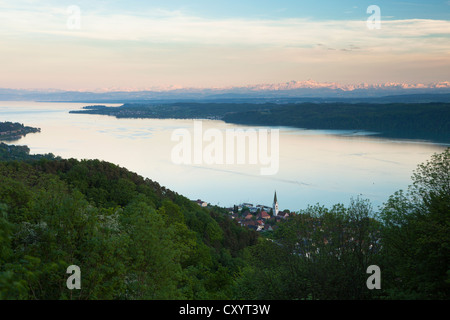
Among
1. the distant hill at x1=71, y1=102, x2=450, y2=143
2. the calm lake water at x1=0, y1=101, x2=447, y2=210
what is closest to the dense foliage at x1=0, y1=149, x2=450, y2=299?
the calm lake water at x1=0, y1=101, x2=447, y2=210

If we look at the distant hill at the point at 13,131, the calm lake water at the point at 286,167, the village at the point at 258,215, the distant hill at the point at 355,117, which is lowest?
the village at the point at 258,215

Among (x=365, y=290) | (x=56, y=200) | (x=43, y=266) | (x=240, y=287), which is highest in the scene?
(x=56, y=200)

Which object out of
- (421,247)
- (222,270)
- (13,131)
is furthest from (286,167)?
(13,131)

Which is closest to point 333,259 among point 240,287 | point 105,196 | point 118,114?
point 240,287

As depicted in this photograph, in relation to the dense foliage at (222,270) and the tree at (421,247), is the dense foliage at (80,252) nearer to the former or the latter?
the dense foliage at (222,270)

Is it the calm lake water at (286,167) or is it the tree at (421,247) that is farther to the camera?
Result: the calm lake water at (286,167)

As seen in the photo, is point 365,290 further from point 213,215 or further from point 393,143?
point 393,143

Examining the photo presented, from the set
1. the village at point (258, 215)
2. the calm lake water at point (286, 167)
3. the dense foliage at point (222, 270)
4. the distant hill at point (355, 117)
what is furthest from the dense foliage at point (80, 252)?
the distant hill at point (355, 117)
